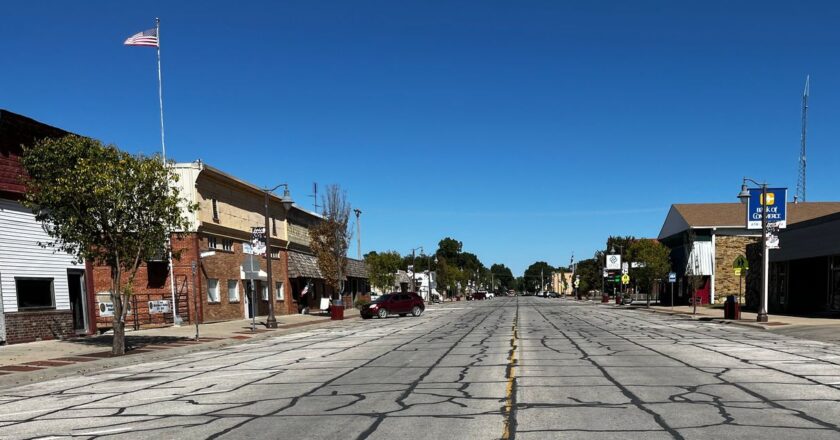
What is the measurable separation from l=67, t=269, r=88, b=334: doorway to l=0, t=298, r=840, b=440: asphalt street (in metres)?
8.72

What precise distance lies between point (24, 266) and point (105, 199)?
20.7 ft

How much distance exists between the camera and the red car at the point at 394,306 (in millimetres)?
39812

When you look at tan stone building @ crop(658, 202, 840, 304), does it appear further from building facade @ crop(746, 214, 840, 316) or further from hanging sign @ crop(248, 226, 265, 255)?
hanging sign @ crop(248, 226, 265, 255)

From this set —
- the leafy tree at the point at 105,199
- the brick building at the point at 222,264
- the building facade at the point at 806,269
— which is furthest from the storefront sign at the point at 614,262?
the leafy tree at the point at 105,199

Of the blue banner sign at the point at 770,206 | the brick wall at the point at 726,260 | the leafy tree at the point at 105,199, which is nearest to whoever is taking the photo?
the leafy tree at the point at 105,199

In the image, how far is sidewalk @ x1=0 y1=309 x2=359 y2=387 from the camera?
14449 mm

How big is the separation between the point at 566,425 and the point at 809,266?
34426 mm

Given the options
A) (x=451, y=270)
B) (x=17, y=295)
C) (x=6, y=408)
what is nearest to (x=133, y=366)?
(x=6, y=408)

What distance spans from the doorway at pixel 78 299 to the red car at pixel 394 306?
1896 cm

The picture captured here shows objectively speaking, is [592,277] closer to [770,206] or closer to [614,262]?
[614,262]

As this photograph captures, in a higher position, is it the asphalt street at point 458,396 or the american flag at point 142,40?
the american flag at point 142,40

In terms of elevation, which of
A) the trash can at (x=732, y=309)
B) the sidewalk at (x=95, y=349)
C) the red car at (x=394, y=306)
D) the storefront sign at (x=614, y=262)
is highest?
the sidewalk at (x=95, y=349)

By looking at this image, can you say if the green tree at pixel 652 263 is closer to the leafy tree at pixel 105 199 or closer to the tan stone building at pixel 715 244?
the tan stone building at pixel 715 244

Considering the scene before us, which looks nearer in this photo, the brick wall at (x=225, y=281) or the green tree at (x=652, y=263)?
the brick wall at (x=225, y=281)
